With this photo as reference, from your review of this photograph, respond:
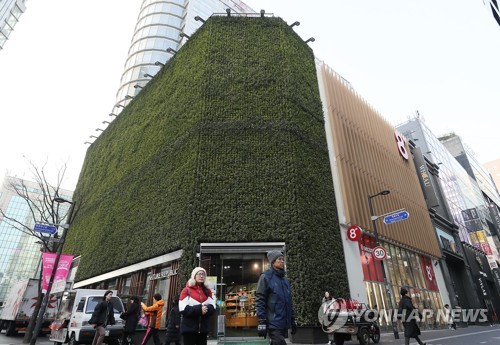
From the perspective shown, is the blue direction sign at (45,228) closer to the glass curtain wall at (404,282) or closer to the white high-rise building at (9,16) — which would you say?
the glass curtain wall at (404,282)

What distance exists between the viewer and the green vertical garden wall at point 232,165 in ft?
45.3

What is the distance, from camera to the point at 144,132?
2233cm

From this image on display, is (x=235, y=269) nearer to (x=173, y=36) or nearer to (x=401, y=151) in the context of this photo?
(x=401, y=151)

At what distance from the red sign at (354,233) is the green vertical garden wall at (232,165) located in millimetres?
773

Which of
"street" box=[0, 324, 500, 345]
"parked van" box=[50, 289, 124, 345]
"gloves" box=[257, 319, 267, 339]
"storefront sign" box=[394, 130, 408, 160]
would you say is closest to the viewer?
"gloves" box=[257, 319, 267, 339]

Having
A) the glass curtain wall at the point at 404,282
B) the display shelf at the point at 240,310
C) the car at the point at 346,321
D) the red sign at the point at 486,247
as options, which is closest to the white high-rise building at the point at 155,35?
the display shelf at the point at 240,310

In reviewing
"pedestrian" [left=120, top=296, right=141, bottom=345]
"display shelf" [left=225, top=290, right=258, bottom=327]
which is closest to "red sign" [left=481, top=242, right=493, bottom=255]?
"display shelf" [left=225, top=290, right=258, bottom=327]

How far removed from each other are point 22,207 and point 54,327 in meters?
100

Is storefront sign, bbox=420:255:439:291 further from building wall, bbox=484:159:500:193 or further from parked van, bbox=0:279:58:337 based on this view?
building wall, bbox=484:159:500:193

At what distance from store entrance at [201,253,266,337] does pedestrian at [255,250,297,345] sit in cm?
942

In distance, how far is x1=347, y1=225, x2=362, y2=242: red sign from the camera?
50.5 feet

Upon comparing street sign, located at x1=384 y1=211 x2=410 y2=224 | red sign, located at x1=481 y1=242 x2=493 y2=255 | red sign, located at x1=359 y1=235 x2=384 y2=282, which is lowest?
red sign, located at x1=359 y1=235 x2=384 y2=282

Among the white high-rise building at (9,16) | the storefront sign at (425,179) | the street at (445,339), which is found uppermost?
the white high-rise building at (9,16)

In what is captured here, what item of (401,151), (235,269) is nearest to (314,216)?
(235,269)
